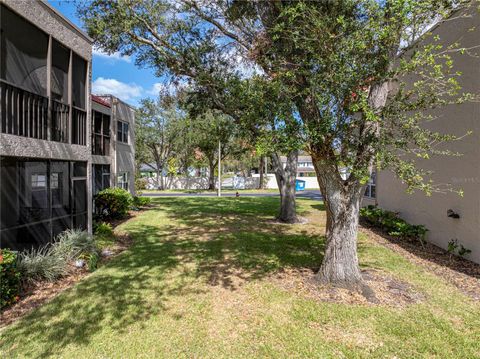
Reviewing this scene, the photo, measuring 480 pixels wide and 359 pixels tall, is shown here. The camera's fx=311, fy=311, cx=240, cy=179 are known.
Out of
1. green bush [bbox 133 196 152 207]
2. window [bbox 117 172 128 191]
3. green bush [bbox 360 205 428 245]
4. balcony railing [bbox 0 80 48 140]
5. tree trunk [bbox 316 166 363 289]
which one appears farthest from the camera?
green bush [bbox 133 196 152 207]

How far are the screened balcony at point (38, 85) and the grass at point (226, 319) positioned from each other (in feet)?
12.0

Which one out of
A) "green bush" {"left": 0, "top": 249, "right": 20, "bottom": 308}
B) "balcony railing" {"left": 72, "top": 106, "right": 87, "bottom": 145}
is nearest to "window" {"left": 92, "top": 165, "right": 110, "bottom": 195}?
"balcony railing" {"left": 72, "top": 106, "right": 87, "bottom": 145}

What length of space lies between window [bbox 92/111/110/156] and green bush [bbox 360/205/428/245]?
12.7m

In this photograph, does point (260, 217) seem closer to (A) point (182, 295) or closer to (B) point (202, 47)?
(B) point (202, 47)

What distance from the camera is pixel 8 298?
17.5ft

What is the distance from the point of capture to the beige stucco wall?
7.43 meters

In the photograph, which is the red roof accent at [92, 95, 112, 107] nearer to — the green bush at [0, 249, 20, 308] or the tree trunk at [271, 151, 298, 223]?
the tree trunk at [271, 151, 298, 223]

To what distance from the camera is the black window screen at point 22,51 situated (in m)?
6.78

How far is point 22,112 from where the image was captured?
21.7ft

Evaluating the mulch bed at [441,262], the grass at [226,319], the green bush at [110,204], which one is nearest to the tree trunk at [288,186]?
the mulch bed at [441,262]

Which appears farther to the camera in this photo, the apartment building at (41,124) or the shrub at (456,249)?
the shrub at (456,249)

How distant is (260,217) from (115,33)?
999cm

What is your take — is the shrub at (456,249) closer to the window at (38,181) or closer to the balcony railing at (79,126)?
the balcony railing at (79,126)

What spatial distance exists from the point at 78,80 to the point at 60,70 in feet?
1.87
